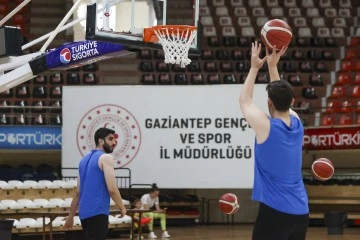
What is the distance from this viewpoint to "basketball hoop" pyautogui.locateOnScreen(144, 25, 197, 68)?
10531 mm

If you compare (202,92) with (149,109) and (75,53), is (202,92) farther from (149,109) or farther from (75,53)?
(75,53)

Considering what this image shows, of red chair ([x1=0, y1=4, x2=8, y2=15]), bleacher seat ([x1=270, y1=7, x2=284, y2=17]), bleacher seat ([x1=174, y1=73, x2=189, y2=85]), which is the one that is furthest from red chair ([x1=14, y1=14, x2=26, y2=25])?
bleacher seat ([x1=270, y1=7, x2=284, y2=17])

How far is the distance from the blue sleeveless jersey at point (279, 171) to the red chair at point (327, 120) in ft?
55.3

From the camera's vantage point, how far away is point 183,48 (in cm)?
1070

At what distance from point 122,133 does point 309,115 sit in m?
5.53

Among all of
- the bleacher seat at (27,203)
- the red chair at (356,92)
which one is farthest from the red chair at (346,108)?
the bleacher seat at (27,203)

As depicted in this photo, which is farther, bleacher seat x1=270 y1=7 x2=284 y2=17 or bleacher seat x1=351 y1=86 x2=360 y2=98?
bleacher seat x1=270 y1=7 x2=284 y2=17

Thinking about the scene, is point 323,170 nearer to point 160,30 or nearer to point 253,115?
point 160,30

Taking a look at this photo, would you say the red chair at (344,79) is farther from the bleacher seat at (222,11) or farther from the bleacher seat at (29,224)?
the bleacher seat at (29,224)

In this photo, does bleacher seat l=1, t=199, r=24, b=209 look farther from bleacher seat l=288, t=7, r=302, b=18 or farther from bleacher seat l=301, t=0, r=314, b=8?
bleacher seat l=301, t=0, r=314, b=8

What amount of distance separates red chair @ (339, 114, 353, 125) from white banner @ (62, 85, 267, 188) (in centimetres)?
324

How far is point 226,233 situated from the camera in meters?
19.8

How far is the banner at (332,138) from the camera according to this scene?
20859 mm

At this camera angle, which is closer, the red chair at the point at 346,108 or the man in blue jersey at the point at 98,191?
the man in blue jersey at the point at 98,191
